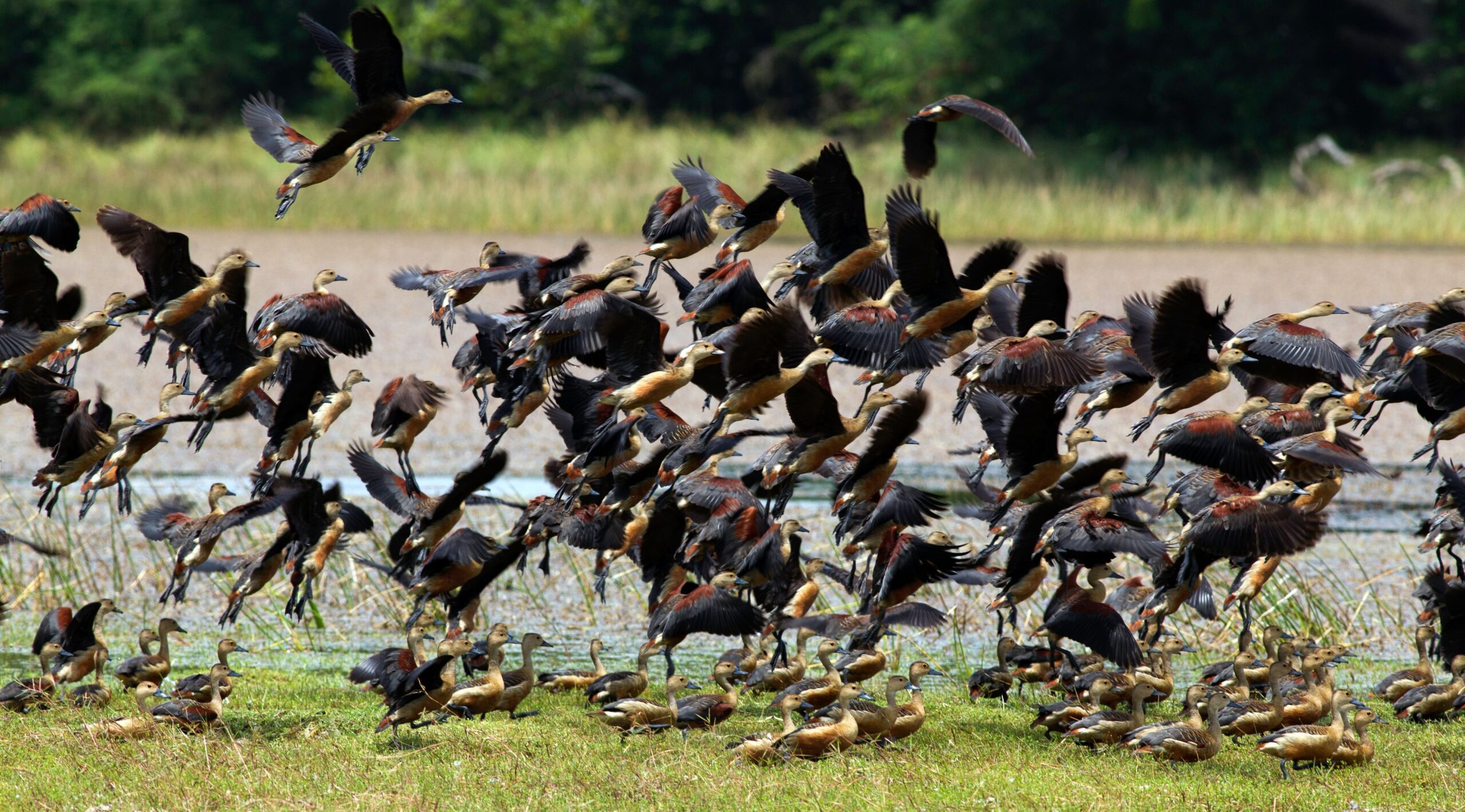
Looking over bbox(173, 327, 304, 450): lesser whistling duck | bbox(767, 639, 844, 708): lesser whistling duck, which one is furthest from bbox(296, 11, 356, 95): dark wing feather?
bbox(767, 639, 844, 708): lesser whistling duck

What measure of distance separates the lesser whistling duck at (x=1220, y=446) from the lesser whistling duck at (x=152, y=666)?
12.9 ft

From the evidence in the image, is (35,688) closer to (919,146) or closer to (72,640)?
(72,640)

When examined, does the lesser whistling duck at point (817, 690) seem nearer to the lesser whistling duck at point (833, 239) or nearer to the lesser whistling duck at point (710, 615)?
the lesser whistling duck at point (710, 615)

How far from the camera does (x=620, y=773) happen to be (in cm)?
577

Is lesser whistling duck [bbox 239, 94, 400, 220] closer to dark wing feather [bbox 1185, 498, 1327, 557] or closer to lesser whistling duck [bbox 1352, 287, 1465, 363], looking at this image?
dark wing feather [bbox 1185, 498, 1327, 557]

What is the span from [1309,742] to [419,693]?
3194 millimetres

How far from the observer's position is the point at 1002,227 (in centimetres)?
2638

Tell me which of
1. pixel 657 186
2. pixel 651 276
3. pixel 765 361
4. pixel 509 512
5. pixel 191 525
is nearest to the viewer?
pixel 765 361

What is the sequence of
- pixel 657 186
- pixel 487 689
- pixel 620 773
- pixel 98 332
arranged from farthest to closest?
pixel 657 186, pixel 98 332, pixel 487 689, pixel 620 773

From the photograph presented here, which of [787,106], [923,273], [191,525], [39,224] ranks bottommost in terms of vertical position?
[191,525]

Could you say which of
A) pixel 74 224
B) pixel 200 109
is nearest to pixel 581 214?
pixel 200 109

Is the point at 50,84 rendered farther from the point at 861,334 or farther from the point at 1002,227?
the point at 861,334

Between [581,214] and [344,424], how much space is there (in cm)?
1411

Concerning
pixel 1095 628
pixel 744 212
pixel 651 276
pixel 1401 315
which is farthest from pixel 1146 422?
pixel 651 276
